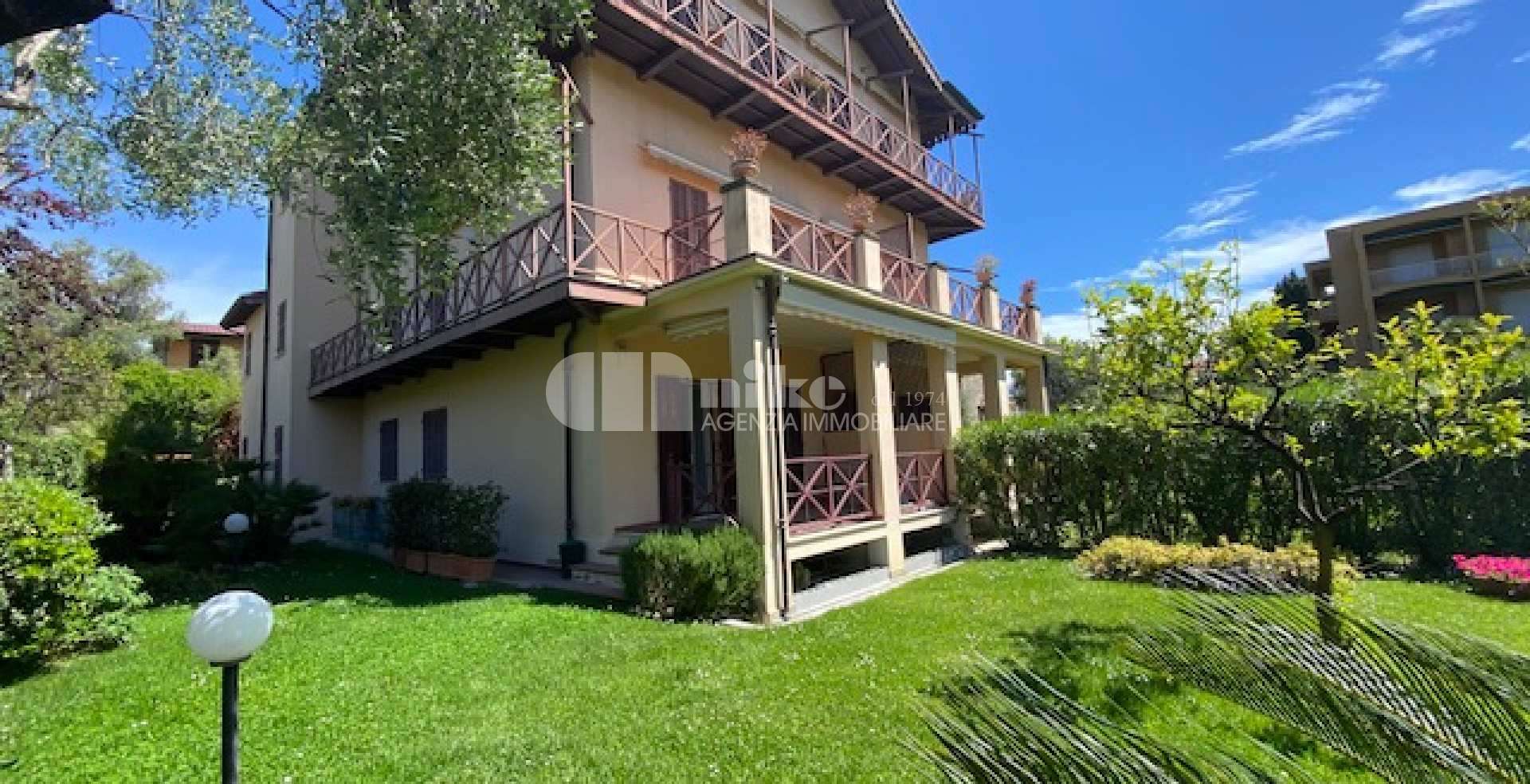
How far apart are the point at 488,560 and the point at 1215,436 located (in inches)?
410

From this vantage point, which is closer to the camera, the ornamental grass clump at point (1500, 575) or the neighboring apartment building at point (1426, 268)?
the ornamental grass clump at point (1500, 575)

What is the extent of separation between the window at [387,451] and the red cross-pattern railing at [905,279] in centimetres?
1063

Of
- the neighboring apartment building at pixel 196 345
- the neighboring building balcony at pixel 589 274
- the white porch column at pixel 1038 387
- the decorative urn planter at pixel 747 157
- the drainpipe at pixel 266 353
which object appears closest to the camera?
the decorative urn planter at pixel 747 157

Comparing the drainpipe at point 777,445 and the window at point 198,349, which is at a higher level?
the window at point 198,349

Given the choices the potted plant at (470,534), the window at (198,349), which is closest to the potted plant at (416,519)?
the potted plant at (470,534)

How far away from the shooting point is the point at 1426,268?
30.4 meters

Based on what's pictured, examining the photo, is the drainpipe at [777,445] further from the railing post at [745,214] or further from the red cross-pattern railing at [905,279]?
the red cross-pattern railing at [905,279]

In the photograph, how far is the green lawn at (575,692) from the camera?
153 inches

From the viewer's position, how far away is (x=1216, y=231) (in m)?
4.96

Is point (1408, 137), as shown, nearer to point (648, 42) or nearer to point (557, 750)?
point (648, 42)

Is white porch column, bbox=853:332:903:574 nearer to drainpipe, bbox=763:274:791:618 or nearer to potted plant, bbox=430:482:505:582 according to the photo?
drainpipe, bbox=763:274:791:618

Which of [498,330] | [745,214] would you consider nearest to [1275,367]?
[745,214]

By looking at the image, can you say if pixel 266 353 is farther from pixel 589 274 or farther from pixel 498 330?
pixel 589 274

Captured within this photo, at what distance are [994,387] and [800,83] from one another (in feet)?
22.9
